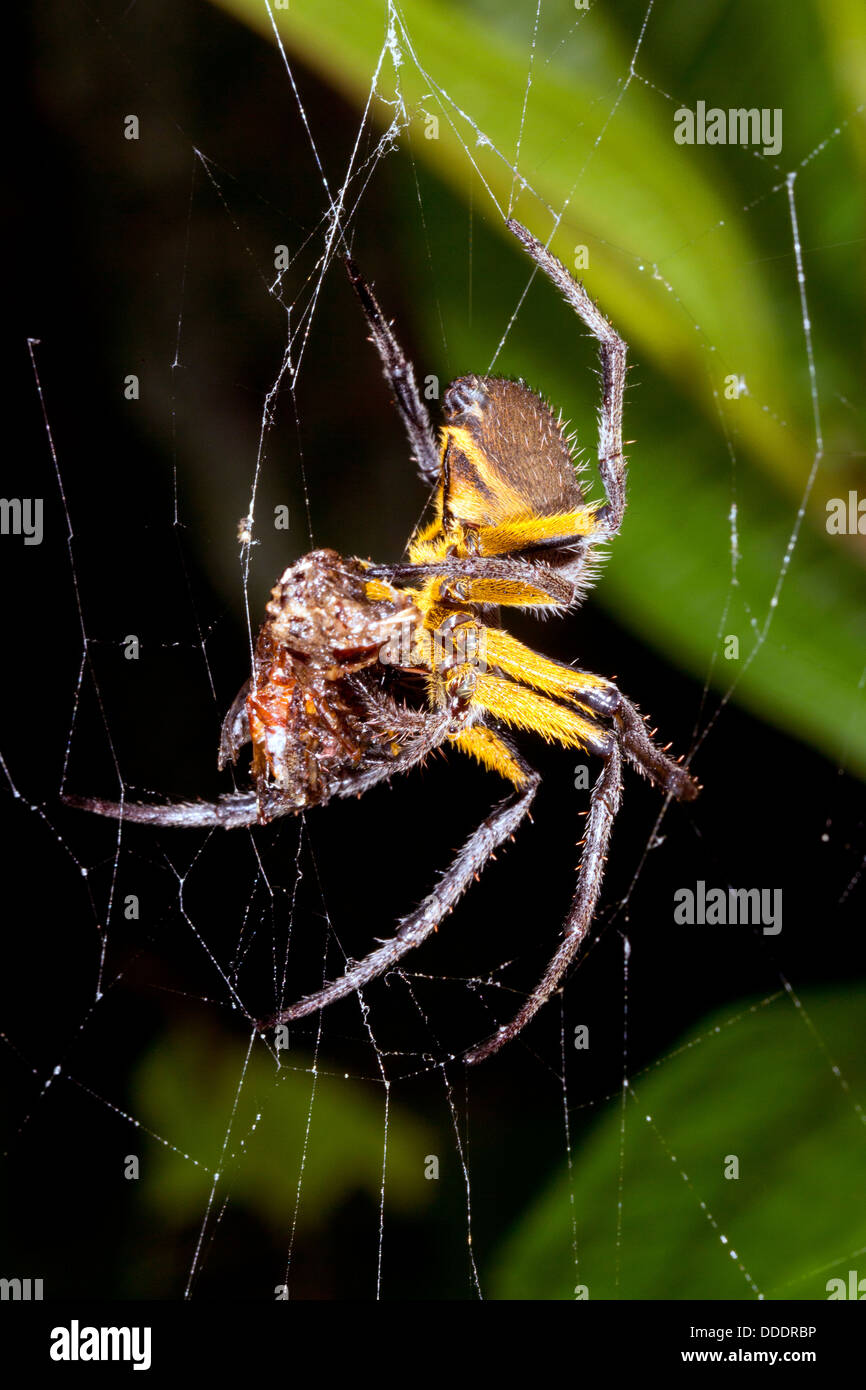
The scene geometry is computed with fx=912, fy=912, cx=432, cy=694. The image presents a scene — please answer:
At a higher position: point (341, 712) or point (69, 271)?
point (69, 271)

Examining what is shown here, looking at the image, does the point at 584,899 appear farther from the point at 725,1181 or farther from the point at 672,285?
the point at 672,285

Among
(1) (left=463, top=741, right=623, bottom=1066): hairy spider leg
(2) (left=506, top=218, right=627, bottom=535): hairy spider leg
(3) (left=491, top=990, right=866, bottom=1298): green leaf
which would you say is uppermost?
(2) (left=506, top=218, right=627, bottom=535): hairy spider leg

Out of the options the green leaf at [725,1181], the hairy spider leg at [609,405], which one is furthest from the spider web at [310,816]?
the hairy spider leg at [609,405]

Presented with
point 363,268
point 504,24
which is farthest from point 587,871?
point 504,24

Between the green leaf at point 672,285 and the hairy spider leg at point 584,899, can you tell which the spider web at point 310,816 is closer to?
the green leaf at point 672,285

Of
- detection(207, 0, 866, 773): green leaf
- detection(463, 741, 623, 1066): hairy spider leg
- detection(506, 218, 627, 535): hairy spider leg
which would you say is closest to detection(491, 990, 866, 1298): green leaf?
detection(463, 741, 623, 1066): hairy spider leg

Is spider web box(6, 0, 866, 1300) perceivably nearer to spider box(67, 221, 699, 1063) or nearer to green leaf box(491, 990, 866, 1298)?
green leaf box(491, 990, 866, 1298)
